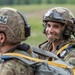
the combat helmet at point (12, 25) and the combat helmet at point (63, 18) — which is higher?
the combat helmet at point (12, 25)

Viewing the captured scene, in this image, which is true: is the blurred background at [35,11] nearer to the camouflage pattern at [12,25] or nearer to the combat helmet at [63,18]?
the combat helmet at [63,18]

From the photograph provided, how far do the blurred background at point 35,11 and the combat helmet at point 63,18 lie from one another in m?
15.5

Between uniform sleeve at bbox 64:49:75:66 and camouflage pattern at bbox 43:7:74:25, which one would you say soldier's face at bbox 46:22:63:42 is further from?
uniform sleeve at bbox 64:49:75:66

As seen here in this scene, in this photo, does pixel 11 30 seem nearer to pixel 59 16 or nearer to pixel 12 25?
pixel 12 25

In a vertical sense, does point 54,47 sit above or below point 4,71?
below

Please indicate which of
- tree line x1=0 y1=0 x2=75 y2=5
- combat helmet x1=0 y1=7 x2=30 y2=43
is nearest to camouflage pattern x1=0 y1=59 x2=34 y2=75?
combat helmet x1=0 y1=7 x2=30 y2=43

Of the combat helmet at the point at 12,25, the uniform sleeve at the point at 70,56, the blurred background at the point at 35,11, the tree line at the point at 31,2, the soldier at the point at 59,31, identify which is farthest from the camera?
the tree line at the point at 31,2

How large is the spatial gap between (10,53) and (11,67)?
0.57ft

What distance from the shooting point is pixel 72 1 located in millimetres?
66875

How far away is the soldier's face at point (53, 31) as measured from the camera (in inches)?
360

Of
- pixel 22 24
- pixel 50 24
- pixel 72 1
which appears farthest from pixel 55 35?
pixel 72 1

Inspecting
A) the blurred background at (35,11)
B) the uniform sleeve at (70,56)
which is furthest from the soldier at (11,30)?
the blurred background at (35,11)

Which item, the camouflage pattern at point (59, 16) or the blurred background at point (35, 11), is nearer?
the camouflage pattern at point (59, 16)

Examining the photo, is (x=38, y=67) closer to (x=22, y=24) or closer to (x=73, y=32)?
(x=22, y=24)
